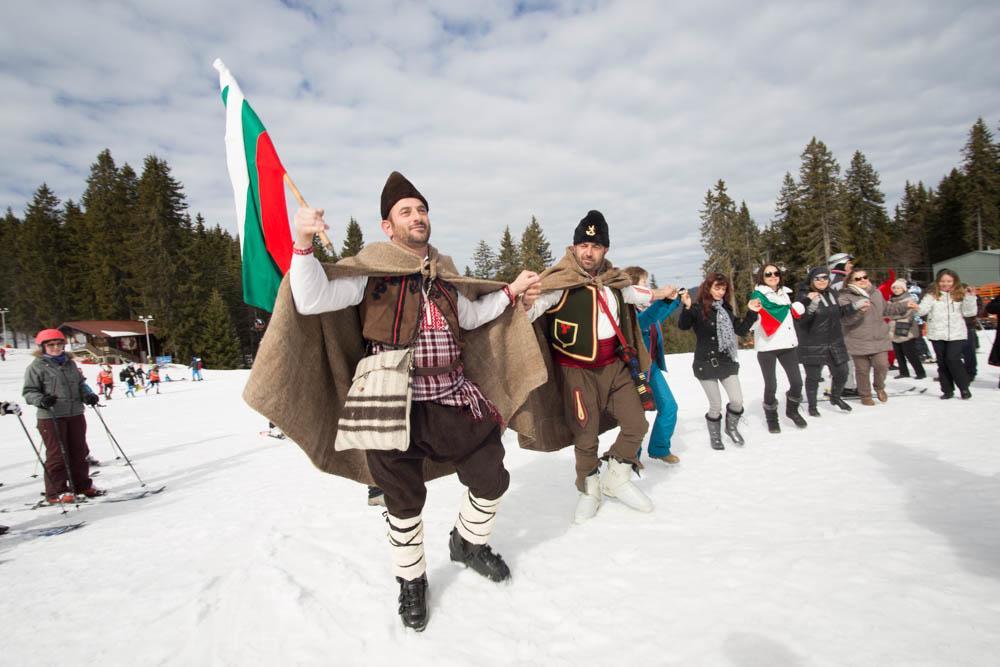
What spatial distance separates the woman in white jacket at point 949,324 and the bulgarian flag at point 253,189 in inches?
392

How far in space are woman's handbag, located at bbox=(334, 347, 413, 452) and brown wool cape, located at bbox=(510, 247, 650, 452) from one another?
1.45 meters

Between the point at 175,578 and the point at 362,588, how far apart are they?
1562mm

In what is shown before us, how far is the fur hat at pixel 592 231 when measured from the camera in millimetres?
4359

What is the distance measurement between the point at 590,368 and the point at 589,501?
1144 mm

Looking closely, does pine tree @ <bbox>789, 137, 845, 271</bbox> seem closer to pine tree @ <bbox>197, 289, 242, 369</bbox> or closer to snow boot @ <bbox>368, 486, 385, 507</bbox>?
snow boot @ <bbox>368, 486, 385, 507</bbox>

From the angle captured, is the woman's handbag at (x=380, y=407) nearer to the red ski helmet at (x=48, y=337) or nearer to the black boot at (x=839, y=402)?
the red ski helmet at (x=48, y=337)

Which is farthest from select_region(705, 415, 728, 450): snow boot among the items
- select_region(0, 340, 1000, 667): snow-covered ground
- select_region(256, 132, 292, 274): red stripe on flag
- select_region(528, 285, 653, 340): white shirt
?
select_region(256, 132, 292, 274): red stripe on flag

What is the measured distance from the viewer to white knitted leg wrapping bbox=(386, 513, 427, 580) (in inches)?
110

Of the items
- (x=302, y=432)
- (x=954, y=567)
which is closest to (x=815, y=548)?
(x=954, y=567)

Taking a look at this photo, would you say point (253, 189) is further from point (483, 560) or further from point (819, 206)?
point (819, 206)

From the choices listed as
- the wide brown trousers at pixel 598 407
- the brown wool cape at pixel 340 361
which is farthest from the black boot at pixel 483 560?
the wide brown trousers at pixel 598 407

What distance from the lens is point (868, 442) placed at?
5.79 meters

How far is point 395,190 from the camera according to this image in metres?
3.16

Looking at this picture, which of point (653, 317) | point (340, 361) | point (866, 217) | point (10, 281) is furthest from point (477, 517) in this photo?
point (10, 281)
